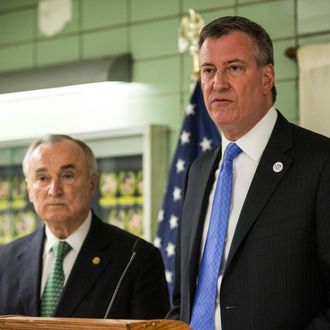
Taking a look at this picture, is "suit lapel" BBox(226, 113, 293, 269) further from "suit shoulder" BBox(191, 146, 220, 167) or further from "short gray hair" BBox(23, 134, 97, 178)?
"short gray hair" BBox(23, 134, 97, 178)

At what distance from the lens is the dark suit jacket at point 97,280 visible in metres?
2.67

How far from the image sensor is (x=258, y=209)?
86.0 inches

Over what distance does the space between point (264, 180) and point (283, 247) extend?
0.19 m

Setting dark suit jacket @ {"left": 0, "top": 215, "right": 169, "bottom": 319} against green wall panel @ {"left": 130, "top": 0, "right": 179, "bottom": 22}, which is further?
green wall panel @ {"left": 130, "top": 0, "right": 179, "bottom": 22}

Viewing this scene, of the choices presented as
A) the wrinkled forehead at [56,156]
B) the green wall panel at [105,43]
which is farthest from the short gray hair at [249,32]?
the green wall panel at [105,43]

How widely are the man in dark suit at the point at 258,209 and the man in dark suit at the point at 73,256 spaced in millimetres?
306

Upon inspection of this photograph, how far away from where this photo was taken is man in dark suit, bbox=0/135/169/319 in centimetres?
272

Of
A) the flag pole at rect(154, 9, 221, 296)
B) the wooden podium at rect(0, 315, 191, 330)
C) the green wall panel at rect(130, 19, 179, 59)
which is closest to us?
the wooden podium at rect(0, 315, 191, 330)

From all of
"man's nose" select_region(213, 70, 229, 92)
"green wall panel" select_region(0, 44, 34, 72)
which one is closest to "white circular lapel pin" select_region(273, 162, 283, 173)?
"man's nose" select_region(213, 70, 229, 92)

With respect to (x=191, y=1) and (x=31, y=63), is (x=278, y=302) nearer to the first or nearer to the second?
(x=191, y=1)

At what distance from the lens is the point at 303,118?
3.87 meters

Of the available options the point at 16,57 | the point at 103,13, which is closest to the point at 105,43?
the point at 103,13

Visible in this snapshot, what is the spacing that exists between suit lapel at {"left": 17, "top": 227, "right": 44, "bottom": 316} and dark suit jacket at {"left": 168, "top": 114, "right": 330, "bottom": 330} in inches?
33.8

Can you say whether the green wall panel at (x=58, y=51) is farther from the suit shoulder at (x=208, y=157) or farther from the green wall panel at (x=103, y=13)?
the suit shoulder at (x=208, y=157)
